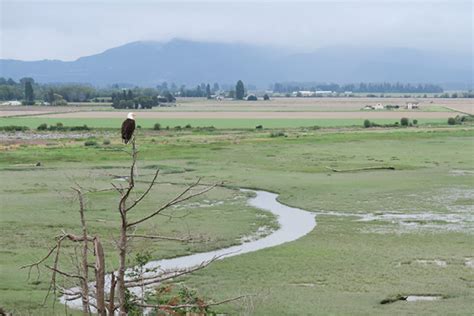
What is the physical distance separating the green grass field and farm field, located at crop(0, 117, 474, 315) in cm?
2233

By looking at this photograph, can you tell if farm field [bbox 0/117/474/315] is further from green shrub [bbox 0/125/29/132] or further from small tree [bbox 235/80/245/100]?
small tree [bbox 235/80/245/100]

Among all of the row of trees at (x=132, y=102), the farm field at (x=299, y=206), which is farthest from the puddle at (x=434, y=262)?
the row of trees at (x=132, y=102)

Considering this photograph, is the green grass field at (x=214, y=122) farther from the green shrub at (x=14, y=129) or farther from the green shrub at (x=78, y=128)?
the green shrub at (x=78, y=128)

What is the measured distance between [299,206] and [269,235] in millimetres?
6676

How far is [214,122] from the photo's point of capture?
3819 inches

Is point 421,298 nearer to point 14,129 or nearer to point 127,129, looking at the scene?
point 127,129

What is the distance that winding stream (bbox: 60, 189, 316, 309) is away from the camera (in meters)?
23.7

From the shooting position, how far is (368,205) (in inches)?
1385

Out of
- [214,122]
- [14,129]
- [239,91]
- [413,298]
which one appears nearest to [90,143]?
[14,129]

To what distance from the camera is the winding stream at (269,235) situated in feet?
77.9

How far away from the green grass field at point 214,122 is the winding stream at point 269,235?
51.1 meters

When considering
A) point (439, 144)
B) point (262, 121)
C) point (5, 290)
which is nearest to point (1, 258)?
point (5, 290)

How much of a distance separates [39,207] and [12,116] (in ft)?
251

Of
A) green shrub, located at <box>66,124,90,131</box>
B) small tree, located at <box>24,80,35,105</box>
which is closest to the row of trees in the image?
small tree, located at <box>24,80,35,105</box>
